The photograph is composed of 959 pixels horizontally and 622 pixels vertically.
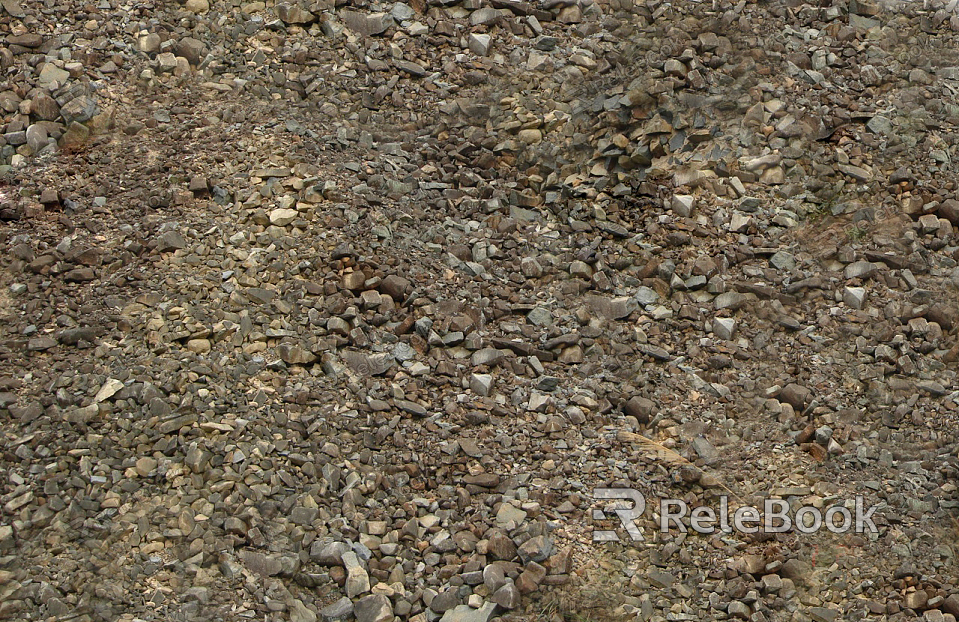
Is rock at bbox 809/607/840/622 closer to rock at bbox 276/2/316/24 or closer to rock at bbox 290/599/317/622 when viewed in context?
rock at bbox 290/599/317/622

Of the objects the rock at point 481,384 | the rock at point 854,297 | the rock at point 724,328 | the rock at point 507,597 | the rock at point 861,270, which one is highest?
the rock at point 861,270

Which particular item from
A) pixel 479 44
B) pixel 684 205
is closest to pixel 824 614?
pixel 684 205

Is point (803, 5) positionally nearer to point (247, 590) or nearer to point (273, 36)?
point (273, 36)

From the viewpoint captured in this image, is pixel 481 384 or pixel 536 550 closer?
pixel 536 550

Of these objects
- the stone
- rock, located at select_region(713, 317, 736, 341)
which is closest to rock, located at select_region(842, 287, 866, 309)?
rock, located at select_region(713, 317, 736, 341)

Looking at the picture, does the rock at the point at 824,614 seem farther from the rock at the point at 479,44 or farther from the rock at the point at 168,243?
the rock at the point at 479,44

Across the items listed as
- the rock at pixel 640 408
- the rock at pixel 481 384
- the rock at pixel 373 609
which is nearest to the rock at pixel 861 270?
the rock at pixel 640 408

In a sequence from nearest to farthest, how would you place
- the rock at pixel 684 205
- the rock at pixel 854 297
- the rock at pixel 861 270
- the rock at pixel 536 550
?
the rock at pixel 536 550 < the rock at pixel 854 297 < the rock at pixel 861 270 < the rock at pixel 684 205

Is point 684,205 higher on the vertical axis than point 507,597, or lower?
higher

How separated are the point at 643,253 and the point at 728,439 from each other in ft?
4.90

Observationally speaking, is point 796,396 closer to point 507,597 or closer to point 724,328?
point 724,328

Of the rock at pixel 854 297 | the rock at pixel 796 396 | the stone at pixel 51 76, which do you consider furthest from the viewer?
the stone at pixel 51 76

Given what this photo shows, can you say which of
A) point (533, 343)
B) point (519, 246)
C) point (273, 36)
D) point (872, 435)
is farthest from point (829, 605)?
point (273, 36)

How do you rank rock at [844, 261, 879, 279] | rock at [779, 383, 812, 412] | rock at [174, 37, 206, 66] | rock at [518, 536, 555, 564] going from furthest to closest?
rock at [174, 37, 206, 66]
rock at [844, 261, 879, 279]
rock at [779, 383, 812, 412]
rock at [518, 536, 555, 564]
